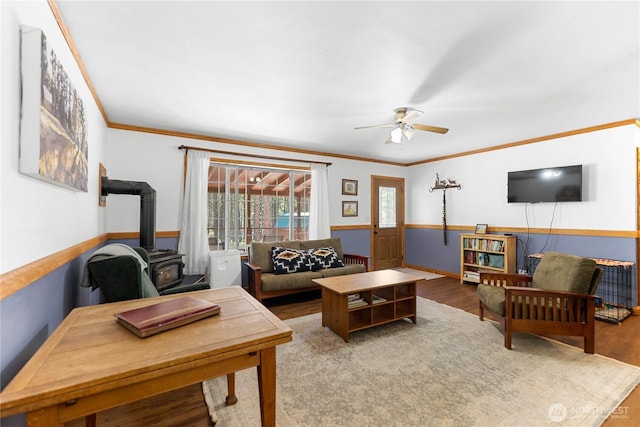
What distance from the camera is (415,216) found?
20.6 feet

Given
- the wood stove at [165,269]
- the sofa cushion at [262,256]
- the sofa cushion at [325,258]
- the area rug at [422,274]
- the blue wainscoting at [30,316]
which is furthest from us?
the area rug at [422,274]

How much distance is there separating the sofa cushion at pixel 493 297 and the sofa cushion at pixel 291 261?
2.15m

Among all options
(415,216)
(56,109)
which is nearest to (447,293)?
(415,216)

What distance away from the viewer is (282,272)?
3957 millimetres

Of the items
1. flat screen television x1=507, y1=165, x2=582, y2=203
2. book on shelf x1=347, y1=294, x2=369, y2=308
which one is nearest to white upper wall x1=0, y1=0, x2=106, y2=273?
book on shelf x1=347, y1=294, x2=369, y2=308

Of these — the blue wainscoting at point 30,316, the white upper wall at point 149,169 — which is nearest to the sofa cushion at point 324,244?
the white upper wall at point 149,169

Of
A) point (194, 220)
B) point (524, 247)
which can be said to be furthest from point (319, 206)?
point (524, 247)

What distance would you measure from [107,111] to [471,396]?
4.39 metres

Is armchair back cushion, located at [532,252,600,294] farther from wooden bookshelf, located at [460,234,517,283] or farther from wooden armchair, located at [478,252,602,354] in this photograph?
wooden bookshelf, located at [460,234,517,283]

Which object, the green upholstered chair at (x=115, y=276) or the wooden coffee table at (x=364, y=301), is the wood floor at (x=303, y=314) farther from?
the wooden coffee table at (x=364, y=301)

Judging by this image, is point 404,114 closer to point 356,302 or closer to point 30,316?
point 356,302

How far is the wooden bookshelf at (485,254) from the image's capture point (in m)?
4.47

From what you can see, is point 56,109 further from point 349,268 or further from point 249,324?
point 349,268

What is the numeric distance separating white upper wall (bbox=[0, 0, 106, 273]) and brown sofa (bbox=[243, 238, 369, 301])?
6.91 feet
